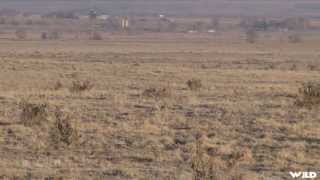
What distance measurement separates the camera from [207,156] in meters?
17.1

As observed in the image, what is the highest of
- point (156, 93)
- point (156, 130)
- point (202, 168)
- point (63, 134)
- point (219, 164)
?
point (202, 168)

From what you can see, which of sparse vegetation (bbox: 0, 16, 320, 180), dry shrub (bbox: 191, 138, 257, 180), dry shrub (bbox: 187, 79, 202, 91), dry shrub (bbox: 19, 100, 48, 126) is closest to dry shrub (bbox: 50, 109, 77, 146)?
sparse vegetation (bbox: 0, 16, 320, 180)

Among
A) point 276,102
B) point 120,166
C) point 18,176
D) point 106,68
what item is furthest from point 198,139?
point 106,68

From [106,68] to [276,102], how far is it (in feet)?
70.7

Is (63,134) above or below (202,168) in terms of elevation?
below

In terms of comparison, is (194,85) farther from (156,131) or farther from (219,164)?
(219,164)

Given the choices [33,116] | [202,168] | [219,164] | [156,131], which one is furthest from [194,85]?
[202,168]

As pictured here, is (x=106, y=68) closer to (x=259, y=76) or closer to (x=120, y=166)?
(x=259, y=76)

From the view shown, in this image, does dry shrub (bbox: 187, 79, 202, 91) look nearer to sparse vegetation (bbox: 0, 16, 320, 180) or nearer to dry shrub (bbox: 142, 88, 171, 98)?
sparse vegetation (bbox: 0, 16, 320, 180)

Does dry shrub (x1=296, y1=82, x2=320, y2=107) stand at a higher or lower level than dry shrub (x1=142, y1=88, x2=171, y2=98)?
higher

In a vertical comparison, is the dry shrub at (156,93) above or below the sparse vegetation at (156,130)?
below

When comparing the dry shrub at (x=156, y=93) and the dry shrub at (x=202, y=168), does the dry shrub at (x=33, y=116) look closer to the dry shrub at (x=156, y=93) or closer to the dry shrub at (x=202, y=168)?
the dry shrub at (x=202, y=168)

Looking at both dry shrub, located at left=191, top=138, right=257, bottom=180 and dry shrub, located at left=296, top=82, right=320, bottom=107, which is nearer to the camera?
dry shrub, located at left=191, top=138, right=257, bottom=180

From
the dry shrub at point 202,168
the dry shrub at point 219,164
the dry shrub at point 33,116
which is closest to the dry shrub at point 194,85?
the dry shrub at point 33,116
